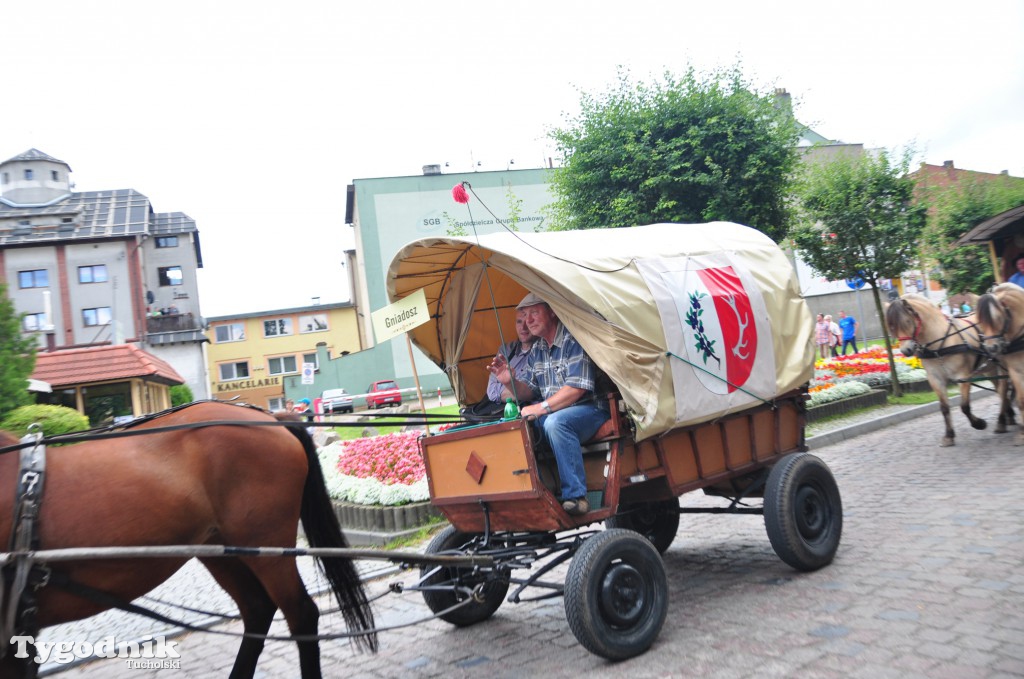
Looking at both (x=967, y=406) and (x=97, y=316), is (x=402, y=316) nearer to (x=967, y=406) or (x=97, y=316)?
(x=967, y=406)

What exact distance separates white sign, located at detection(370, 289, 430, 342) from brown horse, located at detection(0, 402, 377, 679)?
3.63ft

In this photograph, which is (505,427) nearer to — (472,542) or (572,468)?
(572,468)

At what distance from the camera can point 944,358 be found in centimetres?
995

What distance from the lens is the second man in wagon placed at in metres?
4.78

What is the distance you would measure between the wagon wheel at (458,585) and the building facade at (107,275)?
145 ft

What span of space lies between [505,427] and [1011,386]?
29.2ft

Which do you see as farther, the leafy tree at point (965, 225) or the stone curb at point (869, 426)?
the leafy tree at point (965, 225)

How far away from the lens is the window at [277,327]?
208ft

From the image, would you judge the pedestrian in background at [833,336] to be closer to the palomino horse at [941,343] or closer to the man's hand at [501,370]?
the palomino horse at [941,343]

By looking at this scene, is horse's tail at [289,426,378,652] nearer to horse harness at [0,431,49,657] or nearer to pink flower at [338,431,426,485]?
horse harness at [0,431,49,657]

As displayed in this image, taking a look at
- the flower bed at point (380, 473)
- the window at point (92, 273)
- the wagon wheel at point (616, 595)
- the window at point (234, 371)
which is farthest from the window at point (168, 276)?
the wagon wheel at point (616, 595)

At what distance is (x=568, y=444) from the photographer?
4.80 meters

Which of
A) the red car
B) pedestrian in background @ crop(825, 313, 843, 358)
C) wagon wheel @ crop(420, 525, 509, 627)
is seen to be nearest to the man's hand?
wagon wheel @ crop(420, 525, 509, 627)

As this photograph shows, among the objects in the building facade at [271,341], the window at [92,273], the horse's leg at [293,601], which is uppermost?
the window at [92,273]
